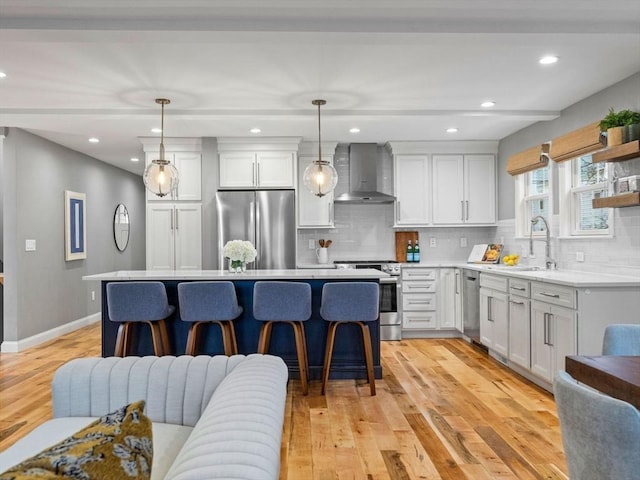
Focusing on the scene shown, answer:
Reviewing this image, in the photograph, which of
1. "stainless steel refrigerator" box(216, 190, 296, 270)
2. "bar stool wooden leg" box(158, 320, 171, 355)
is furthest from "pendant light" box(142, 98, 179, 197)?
"stainless steel refrigerator" box(216, 190, 296, 270)

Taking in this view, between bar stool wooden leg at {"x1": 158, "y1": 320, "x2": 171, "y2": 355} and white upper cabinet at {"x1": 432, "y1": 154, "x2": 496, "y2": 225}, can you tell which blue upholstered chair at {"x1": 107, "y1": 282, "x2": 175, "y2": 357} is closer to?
bar stool wooden leg at {"x1": 158, "y1": 320, "x2": 171, "y2": 355}

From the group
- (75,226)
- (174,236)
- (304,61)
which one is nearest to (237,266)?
(304,61)

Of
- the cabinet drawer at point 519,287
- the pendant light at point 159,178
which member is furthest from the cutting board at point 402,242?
the pendant light at point 159,178

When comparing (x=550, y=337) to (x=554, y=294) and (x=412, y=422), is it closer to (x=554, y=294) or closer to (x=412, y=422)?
(x=554, y=294)

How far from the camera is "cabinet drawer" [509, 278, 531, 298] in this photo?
12.9 ft

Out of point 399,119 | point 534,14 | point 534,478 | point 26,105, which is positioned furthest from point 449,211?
point 26,105

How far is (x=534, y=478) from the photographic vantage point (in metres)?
2.35

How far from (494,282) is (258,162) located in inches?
120

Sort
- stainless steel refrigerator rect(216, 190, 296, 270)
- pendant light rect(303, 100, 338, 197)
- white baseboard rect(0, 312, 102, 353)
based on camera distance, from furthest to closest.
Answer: stainless steel refrigerator rect(216, 190, 296, 270), white baseboard rect(0, 312, 102, 353), pendant light rect(303, 100, 338, 197)

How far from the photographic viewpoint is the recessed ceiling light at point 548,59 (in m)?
3.30

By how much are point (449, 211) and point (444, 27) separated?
3.45 metres

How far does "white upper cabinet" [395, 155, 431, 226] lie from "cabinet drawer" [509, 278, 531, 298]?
1996 millimetres

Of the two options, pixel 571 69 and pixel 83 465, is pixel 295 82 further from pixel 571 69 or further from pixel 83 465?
pixel 83 465

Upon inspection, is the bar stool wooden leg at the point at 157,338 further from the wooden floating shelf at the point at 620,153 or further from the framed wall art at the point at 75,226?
the wooden floating shelf at the point at 620,153
